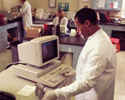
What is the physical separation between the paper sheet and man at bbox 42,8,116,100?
264 millimetres

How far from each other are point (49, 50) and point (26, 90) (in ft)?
1.59

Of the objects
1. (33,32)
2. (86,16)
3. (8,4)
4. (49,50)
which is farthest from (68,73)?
(8,4)

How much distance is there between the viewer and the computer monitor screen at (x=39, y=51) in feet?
5.77

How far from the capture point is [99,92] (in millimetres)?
1559

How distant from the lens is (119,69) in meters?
4.13

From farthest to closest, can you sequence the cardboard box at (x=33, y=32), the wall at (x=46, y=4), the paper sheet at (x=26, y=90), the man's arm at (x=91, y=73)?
the wall at (x=46, y=4), the cardboard box at (x=33, y=32), the paper sheet at (x=26, y=90), the man's arm at (x=91, y=73)

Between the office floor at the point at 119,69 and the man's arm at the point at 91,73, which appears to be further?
the office floor at the point at 119,69

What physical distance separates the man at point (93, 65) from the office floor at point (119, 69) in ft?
5.22

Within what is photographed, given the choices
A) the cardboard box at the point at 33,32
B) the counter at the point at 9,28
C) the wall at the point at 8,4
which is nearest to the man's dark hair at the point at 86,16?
the cardboard box at the point at 33,32

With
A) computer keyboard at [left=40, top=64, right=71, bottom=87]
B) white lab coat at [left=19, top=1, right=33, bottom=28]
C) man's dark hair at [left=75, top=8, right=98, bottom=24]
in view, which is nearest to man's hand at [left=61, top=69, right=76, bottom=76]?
computer keyboard at [left=40, top=64, right=71, bottom=87]

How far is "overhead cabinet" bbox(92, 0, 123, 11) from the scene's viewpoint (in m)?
5.56

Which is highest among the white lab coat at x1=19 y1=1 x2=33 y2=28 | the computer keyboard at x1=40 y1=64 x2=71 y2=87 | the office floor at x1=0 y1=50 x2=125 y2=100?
the white lab coat at x1=19 y1=1 x2=33 y2=28

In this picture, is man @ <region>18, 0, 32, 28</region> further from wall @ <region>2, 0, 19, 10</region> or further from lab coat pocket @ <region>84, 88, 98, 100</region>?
lab coat pocket @ <region>84, 88, 98, 100</region>

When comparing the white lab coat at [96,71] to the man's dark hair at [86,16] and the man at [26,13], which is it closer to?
the man's dark hair at [86,16]
